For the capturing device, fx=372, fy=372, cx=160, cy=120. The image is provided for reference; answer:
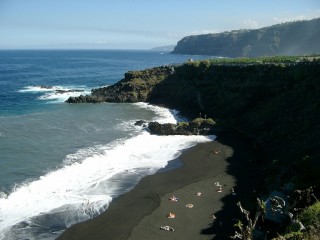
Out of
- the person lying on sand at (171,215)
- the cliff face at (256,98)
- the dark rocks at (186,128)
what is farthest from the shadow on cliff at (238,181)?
the person lying on sand at (171,215)

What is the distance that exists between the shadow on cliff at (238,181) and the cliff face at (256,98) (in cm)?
168

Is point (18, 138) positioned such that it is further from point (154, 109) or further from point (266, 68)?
point (266, 68)

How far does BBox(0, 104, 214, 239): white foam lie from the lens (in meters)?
28.7

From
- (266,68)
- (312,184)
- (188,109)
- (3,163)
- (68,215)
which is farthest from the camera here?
(188,109)

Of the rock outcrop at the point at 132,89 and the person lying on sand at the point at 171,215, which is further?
the rock outcrop at the point at 132,89

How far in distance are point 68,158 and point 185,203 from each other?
51.0 feet

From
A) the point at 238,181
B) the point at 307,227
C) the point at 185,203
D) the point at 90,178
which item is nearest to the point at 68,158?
the point at 90,178

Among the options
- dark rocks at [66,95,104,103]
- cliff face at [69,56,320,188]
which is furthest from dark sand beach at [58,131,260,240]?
dark rocks at [66,95,104,103]

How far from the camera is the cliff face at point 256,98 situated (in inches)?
1453

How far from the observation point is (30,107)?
6881 cm

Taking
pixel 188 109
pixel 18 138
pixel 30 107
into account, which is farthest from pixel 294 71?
pixel 30 107

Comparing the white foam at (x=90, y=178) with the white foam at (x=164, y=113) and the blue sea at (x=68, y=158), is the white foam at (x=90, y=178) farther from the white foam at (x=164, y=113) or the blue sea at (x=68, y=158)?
the white foam at (x=164, y=113)

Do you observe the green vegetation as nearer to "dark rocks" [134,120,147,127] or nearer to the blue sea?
the blue sea

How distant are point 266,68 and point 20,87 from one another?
210 feet
